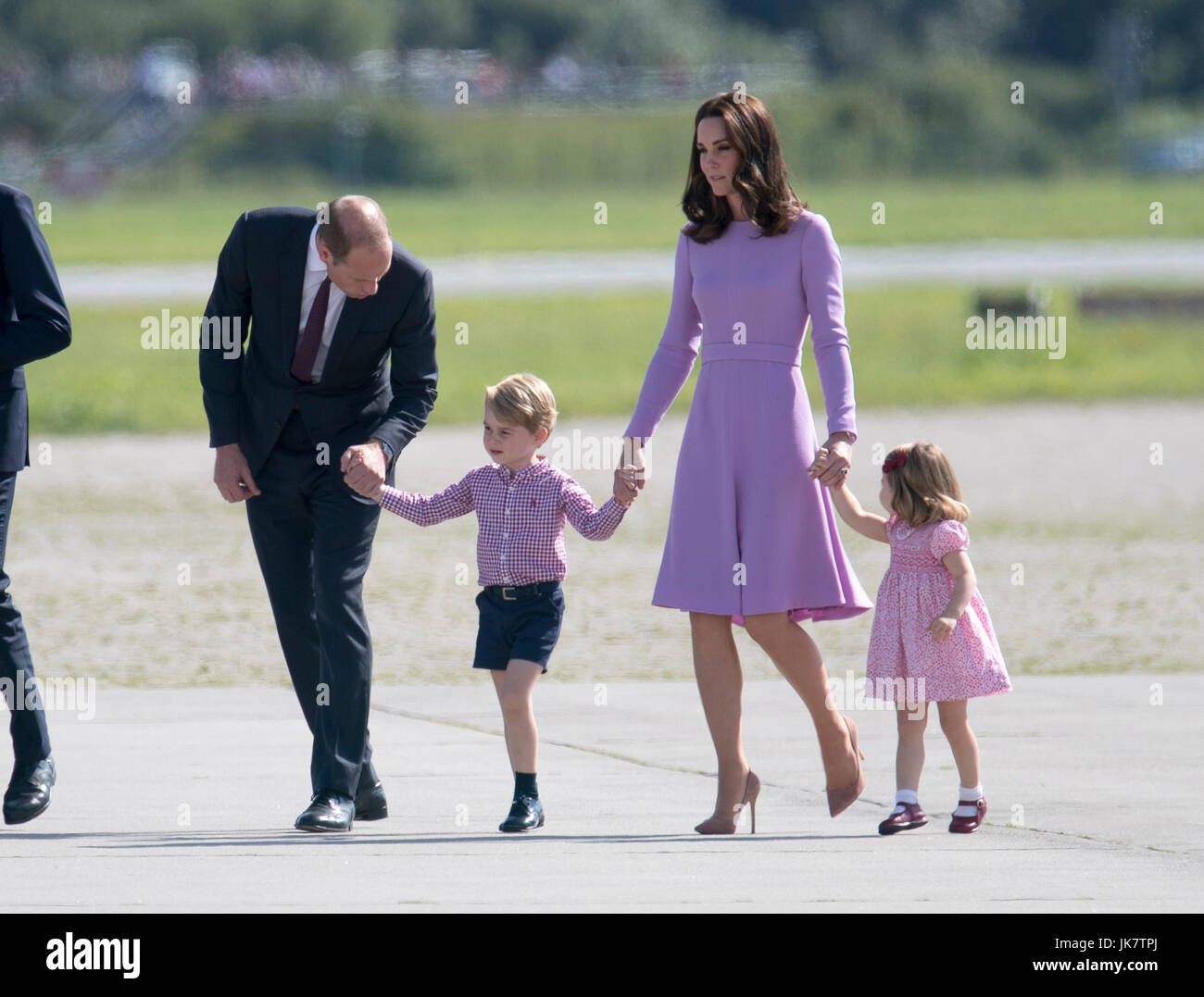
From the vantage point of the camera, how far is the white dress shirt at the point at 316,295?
5.67 m

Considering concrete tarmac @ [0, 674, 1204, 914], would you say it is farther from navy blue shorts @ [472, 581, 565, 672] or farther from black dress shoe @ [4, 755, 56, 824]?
navy blue shorts @ [472, 581, 565, 672]

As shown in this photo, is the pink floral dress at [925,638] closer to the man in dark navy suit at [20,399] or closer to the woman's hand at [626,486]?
the woman's hand at [626,486]

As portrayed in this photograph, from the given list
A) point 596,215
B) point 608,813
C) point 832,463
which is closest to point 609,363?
point 608,813

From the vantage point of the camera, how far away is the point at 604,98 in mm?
68625

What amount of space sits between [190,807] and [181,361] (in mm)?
17789

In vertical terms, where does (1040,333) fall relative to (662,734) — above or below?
above

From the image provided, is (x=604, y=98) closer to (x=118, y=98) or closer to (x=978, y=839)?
(x=118, y=98)

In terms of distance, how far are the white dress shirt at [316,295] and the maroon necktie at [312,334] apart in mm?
11

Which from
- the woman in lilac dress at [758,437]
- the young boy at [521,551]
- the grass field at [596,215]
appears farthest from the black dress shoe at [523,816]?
the grass field at [596,215]

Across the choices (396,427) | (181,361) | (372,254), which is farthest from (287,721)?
(181,361)

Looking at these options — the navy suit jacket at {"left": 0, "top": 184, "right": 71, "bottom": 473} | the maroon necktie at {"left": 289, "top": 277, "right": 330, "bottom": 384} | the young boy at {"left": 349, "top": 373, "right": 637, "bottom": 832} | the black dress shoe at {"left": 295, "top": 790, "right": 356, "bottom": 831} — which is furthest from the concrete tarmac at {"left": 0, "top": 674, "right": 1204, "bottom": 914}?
the maroon necktie at {"left": 289, "top": 277, "right": 330, "bottom": 384}

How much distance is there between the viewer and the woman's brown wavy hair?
5.45 m

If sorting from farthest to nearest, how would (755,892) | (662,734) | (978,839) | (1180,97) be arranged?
(1180,97)
(662,734)
(978,839)
(755,892)

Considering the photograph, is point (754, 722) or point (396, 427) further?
point (754, 722)
